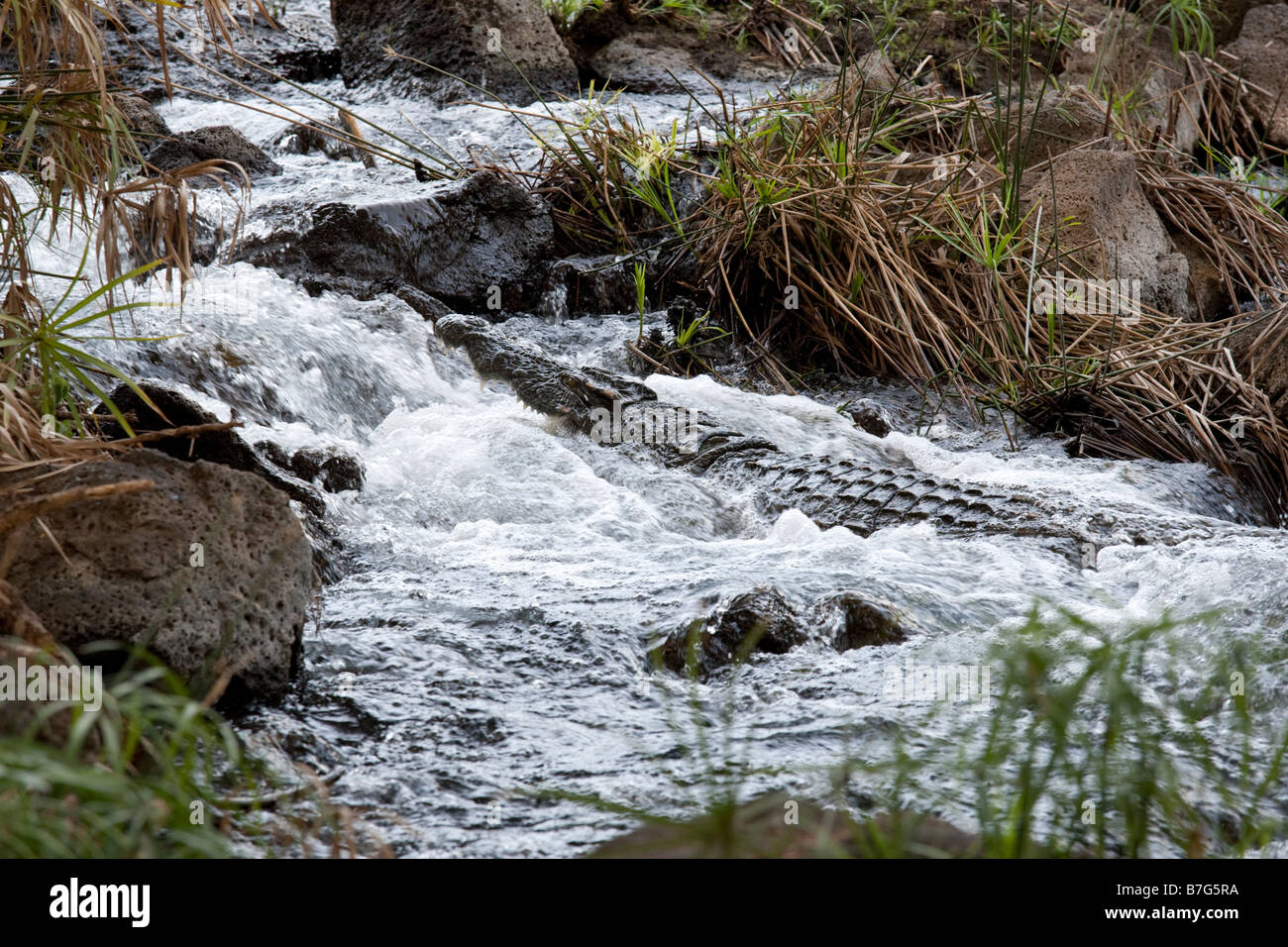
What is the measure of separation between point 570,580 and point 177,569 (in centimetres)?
106

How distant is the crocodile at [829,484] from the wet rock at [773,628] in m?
0.71

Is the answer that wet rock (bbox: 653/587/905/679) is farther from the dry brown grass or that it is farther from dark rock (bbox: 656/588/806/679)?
the dry brown grass

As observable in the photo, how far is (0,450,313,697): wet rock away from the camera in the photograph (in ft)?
6.07

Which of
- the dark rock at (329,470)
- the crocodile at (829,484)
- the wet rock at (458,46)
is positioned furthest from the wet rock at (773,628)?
the wet rock at (458,46)

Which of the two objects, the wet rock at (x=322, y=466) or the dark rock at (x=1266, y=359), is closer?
the wet rock at (x=322, y=466)

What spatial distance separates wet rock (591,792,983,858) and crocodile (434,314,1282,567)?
1.80 metres

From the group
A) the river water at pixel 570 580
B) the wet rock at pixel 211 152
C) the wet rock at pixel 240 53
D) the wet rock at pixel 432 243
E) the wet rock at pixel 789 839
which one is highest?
the wet rock at pixel 240 53

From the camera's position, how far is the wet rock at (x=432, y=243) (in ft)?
16.2

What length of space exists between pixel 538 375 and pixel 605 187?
5.87 ft

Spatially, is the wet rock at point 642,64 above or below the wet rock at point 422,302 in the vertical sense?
above

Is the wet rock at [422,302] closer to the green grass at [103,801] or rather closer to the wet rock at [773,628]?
the wet rock at [773,628]

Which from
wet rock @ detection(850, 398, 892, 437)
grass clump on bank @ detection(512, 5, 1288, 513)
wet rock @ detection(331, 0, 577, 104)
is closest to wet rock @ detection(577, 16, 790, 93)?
wet rock @ detection(331, 0, 577, 104)

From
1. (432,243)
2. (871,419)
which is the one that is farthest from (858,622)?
(432,243)
